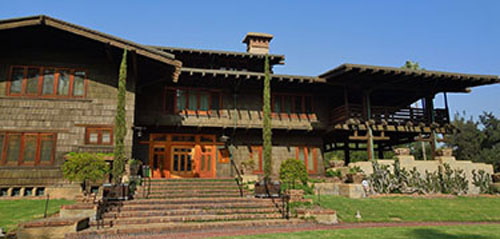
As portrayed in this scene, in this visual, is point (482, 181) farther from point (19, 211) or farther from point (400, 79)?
point (19, 211)

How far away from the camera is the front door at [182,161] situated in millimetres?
20484

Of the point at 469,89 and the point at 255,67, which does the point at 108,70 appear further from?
the point at 469,89

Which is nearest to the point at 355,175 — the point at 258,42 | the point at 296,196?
Answer: the point at 296,196

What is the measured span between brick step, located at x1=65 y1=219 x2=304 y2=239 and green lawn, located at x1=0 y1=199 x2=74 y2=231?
7.72ft

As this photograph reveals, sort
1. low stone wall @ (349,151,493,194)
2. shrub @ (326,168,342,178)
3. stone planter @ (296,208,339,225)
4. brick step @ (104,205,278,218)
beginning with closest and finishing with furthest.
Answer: brick step @ (104,205,278,218) < stone planter @ (296,208,339,225) < low stone wall @ (349,151,493,194) < shrub @ (326,168,342,178)

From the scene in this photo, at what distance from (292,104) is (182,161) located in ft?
24.8

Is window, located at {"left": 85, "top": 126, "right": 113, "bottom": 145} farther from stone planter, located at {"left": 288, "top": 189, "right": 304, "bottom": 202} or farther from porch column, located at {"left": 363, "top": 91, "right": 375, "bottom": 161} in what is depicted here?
porch column, located at {"left": 363, "top": 91, "right": 375, "bottom": 161}

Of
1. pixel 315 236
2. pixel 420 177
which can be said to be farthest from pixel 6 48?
pixel 420 177

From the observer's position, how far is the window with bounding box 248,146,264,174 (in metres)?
21.4

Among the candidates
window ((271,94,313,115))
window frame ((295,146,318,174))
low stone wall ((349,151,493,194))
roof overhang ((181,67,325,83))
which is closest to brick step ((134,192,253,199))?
low stone wall ((349,151,493,194))

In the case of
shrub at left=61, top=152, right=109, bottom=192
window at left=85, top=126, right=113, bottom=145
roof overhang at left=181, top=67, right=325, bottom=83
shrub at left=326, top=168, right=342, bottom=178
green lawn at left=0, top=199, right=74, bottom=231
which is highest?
roof overhang at left=181, top=67, right=325, bottom=83

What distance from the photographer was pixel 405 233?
9.42m

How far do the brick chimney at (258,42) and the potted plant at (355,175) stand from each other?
1109cm

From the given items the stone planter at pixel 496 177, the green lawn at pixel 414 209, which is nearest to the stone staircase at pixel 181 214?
the green lawn at pixel 414 209
